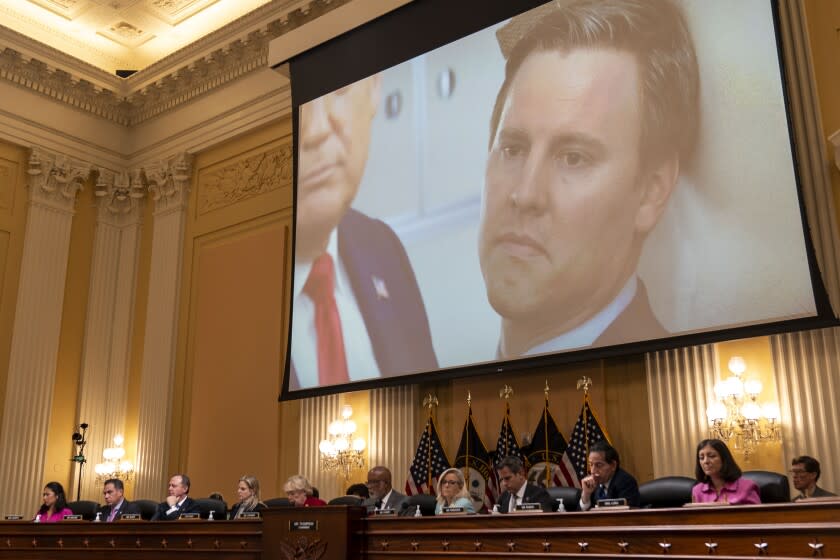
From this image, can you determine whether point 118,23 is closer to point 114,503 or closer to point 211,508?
point 114,503

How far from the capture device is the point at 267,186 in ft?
36.0

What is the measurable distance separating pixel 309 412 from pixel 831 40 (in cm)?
600

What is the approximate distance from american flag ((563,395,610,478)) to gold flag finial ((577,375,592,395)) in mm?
103

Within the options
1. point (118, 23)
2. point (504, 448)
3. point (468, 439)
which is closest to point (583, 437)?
point (504, 448)

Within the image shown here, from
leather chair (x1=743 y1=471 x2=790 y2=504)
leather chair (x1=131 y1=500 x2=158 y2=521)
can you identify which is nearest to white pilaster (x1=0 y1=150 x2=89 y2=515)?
leather chair (x1=131 y1=500 x2=158 y2=521)

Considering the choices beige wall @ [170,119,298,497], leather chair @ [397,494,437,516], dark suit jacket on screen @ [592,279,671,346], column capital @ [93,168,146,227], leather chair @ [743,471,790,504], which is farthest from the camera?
column capital @ [93,168,146,227]

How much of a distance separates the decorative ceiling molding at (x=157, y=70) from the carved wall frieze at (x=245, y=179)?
1145 mm

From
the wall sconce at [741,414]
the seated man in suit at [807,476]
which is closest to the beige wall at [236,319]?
the wall sconce at [741,414]

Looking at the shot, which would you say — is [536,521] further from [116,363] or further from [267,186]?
[116,363]

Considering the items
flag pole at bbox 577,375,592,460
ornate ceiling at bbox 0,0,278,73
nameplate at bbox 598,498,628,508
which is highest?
ornate ceiling at bbox 0,0,278,73

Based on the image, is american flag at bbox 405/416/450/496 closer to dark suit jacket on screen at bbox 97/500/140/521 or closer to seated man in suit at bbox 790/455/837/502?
→ dark suit jacket on screen at bbox 97/500/140/521

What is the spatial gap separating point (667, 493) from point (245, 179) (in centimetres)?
745

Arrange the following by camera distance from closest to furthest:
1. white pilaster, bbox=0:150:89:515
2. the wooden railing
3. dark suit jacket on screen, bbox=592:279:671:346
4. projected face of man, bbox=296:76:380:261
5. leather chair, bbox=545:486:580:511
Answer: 1. the wooden railing
2. leather chair, bbox=545:486:580:511
3. dark suit jacket on screen, bbox=592:279:671:346
4. projected face of man, bbox=296:76:380:261
5. white pilaster, bbox=0:150:89:515

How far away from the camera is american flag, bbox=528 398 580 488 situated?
7277 mm
